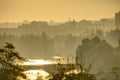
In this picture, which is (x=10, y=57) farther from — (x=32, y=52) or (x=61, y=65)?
(x=32, y=52)

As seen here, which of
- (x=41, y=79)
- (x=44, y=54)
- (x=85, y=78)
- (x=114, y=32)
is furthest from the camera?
(x=44, y=54)

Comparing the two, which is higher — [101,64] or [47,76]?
[47,76]

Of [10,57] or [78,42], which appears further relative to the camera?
[78,42]

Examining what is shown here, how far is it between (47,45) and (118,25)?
2885 cm

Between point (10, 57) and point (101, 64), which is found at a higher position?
point (10, 57)

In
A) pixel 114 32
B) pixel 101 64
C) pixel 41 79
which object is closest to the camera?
pixel 41 79

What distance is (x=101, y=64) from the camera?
312 ft

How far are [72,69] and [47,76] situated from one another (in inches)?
35.3

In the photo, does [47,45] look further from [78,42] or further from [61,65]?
[61,65]

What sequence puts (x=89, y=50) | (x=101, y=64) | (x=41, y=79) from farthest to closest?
(x=89, y=50) < (x=101, y=64) < (x=41, y=79)

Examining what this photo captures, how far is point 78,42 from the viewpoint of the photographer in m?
200

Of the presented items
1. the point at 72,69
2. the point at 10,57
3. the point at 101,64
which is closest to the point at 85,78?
the point at 72,69

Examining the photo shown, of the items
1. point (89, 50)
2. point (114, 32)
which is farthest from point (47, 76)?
point (114, 32)

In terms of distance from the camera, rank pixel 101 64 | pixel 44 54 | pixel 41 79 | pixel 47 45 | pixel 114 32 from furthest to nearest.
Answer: pixel 47 45
pixel 44 54
pixel 114 32
pixel 101 64
pixel 41 79
